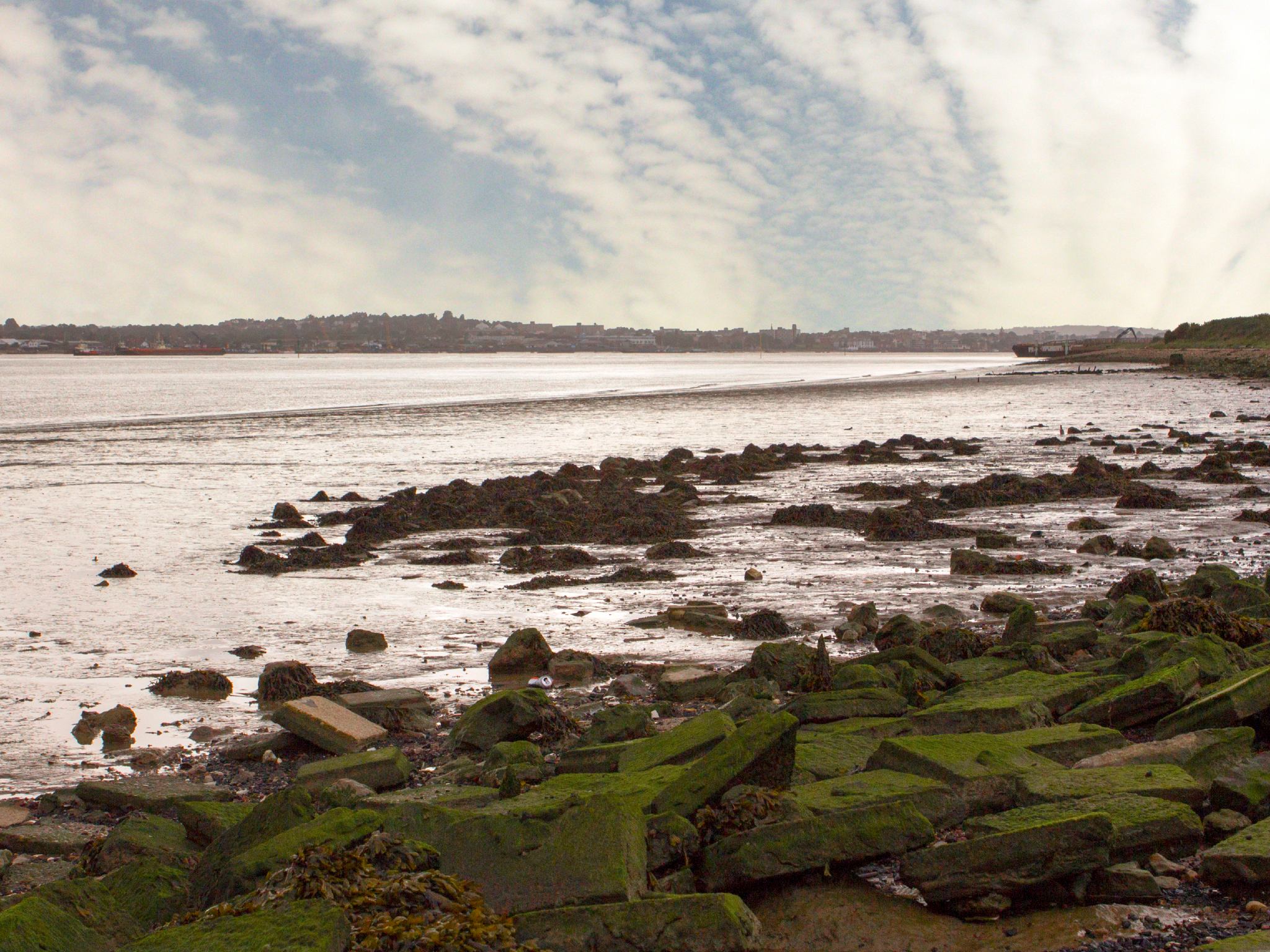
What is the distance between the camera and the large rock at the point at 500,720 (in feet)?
20.9

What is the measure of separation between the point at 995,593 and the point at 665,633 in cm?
307

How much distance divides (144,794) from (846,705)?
12.7 ft

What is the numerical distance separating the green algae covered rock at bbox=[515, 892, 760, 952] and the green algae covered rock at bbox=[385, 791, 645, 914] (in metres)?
0.10

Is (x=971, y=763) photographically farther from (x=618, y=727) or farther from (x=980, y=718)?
(x=618, y=727)

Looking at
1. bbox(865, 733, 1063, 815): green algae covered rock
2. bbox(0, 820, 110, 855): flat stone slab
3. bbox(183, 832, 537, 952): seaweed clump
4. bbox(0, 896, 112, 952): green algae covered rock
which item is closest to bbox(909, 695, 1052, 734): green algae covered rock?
bbox(865, 733, 1063, 815): green algae covered rock

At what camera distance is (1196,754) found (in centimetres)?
505

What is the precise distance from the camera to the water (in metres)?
8.69

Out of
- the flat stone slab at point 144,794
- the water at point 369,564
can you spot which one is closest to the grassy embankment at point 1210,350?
the water at point 369,564

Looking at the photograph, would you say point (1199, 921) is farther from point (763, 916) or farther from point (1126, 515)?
point (1126, 515)

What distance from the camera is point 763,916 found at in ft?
13.3

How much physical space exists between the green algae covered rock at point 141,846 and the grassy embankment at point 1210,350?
63.2 meters

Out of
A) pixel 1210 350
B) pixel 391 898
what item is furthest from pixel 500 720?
pixel 1210 350

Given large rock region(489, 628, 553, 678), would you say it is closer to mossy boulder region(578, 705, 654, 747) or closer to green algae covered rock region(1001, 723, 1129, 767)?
mossy boulder region(578, 705, 654, 747)

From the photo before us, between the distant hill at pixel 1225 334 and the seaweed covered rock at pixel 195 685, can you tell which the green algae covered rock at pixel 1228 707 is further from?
the distant hill at pixel 1225 334
